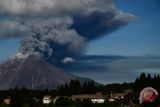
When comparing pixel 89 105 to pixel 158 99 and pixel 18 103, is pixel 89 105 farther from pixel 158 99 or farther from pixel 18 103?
pixel 158 99

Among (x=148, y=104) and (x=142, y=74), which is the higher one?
(x=142, y=74)

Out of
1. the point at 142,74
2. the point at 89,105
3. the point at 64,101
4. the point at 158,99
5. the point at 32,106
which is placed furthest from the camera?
the point at 142,74

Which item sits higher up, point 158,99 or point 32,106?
point 32,106

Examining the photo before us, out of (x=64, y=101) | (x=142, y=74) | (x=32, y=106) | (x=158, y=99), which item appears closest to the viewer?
(x=158, y=99)

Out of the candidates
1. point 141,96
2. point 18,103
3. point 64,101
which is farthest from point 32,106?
point 141,96

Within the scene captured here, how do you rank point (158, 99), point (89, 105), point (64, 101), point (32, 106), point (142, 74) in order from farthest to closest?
point (142, 74) < point (64, 101) < point (32, 106) < point (89, 105) < point (158, 99)

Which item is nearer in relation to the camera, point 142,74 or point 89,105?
point 89,105

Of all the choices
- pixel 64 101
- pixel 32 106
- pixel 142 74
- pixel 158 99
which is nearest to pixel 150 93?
pixel 158 99

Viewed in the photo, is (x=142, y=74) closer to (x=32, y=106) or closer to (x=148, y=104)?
(x=32, y=106)

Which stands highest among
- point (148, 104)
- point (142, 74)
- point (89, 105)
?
point (142, 74)
